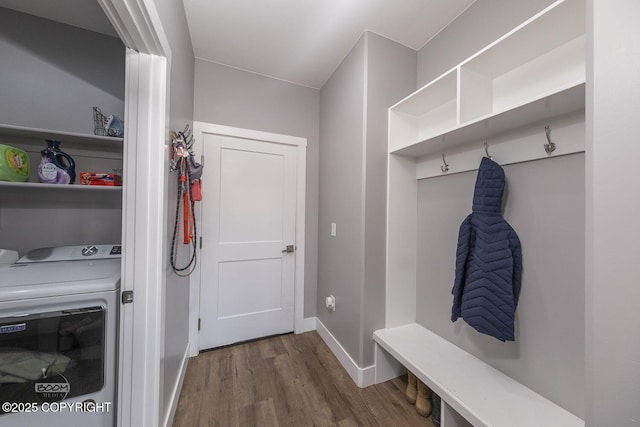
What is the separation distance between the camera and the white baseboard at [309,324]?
2.26 m

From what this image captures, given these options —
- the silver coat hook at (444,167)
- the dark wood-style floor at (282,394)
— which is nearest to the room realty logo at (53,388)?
the dark wood-style floor at (282,394)

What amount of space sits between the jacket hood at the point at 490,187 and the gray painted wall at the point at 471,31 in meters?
0.73

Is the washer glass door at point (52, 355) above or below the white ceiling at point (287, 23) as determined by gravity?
below

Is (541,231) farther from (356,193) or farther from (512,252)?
(356,193)

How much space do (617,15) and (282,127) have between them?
6.61ft

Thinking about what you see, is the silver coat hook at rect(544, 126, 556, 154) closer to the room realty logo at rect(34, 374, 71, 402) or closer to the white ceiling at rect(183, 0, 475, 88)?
the white ceiling at rect(183, 0, 475, 88)

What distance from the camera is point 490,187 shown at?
3.83 ft

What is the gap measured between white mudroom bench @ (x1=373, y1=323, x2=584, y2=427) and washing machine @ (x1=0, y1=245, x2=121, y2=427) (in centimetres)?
150

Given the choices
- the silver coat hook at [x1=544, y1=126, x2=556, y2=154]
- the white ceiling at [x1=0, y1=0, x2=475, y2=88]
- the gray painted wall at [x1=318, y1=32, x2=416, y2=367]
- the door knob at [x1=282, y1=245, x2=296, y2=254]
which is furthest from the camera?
the door knob at [x1=282, y1=245, x2=296, y2=254]

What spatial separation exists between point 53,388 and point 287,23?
2350mm

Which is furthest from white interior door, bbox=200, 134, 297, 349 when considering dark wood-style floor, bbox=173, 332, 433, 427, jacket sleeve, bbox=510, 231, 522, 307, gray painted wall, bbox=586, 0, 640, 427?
gray painted wall, bbox=586, 0, 640, 427

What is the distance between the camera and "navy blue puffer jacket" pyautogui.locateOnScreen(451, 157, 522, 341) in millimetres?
1097

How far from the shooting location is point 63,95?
1376 millimetres

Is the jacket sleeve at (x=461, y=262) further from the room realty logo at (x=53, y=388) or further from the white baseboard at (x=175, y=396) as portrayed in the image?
the room realty logo at (x=53, y=388)
